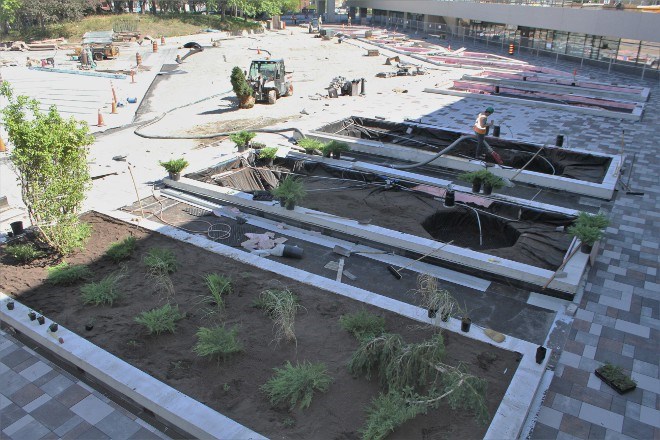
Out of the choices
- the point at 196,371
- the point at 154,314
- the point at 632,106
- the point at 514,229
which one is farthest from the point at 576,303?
the point at 632,106

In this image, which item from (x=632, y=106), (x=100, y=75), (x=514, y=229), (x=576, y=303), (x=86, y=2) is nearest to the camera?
(x=576, y=303)

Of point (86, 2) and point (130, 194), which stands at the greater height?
point (86, 2)

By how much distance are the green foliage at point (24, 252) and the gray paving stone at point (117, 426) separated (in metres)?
4.12

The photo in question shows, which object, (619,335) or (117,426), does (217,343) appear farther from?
(619,335)

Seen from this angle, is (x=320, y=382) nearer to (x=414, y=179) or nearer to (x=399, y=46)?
(x=414, y=179)

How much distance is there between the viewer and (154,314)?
7172 mm

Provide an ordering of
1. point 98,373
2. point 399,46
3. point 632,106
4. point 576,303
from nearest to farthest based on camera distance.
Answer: point 98,373, point 576,303, point 632,106, point 399,46

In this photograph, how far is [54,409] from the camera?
20.5ft

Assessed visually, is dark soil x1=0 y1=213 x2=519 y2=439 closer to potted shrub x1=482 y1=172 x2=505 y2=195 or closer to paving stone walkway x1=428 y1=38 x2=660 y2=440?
paving stone walkway x1=428 y1=38 x2=660 y2=440

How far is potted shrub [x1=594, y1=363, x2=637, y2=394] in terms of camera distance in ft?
21.5

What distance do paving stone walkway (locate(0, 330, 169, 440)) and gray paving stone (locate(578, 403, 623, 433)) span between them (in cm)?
505

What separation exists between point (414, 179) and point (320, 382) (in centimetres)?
791

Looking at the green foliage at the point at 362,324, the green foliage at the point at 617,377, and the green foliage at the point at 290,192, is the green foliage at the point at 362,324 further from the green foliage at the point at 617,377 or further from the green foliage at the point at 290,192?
the green foliage at the point at 290,192

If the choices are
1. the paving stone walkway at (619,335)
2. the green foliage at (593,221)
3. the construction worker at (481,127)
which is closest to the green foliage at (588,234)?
the green foliage at (593,221)
